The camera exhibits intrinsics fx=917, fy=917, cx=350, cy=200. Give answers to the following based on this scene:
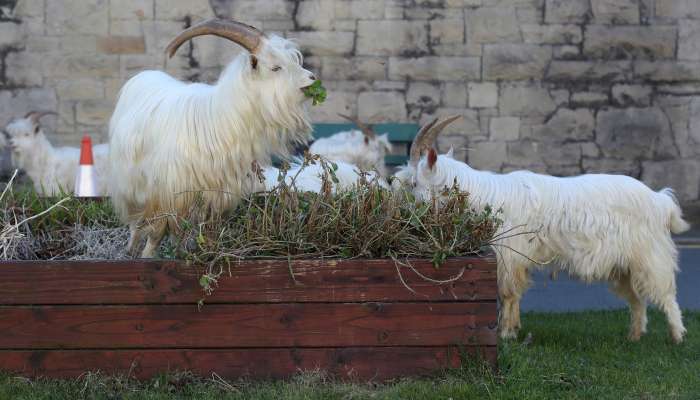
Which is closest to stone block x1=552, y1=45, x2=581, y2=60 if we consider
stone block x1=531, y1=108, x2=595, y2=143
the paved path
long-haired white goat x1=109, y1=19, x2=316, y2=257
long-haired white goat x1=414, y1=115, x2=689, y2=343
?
stone block x1=531, y1=108, x2=595, y2=143

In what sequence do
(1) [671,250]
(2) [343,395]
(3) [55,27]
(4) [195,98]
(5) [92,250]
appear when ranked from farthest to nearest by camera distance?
(3) [55,27] < (1) [671,250] < (5) [92,250] < (4) [195,98] < (2) [343,395]

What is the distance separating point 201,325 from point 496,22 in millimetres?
8270

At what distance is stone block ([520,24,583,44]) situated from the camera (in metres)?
11.7

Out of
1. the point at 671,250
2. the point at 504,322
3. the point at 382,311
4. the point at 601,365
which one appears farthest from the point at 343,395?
the point at 671,250

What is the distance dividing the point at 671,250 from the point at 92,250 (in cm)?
385

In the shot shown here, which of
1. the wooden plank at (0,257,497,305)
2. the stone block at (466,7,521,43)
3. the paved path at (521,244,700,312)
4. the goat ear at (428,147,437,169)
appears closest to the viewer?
the wooden plank at (0,257,497,305)

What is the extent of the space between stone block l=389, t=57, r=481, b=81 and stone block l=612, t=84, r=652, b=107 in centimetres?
179

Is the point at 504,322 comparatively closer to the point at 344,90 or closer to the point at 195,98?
the point at 195,98

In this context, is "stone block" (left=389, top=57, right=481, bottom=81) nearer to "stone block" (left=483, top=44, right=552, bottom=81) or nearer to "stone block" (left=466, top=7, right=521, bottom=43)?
"stone block" (left=483, top=44, right=552, bottom=81)

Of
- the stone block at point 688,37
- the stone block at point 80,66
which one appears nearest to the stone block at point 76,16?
the stone block at point 80,66

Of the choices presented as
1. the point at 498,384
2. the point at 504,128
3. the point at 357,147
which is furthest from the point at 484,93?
the point at 498,384

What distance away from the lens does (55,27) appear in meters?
11.6

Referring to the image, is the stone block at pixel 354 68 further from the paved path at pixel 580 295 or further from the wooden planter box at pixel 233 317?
the wooden planter box at pixel 233 317

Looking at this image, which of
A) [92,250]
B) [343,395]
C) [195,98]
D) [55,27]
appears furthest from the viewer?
[55,27]
